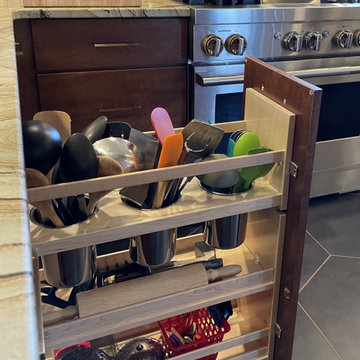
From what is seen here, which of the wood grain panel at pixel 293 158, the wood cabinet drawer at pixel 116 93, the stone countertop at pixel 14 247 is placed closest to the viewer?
the stone countertop at pixel 14 247

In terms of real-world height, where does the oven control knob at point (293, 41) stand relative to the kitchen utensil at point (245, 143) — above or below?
above

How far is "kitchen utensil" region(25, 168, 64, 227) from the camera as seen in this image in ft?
2.45

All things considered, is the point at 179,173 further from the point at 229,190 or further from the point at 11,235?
the point at 11,235

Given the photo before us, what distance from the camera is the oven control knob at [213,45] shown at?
1.53 m

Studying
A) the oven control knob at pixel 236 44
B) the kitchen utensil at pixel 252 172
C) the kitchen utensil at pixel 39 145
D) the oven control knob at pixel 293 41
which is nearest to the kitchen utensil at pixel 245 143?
the kitchen utensil at pixel 252 172

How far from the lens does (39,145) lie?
2.43 feet

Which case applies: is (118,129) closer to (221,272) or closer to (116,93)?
(221,272)

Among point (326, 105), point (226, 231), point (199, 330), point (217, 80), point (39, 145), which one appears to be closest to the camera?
point (39, 145)

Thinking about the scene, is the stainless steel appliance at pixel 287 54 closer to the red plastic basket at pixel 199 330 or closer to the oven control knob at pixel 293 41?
the oven control knob at pixel 293 41

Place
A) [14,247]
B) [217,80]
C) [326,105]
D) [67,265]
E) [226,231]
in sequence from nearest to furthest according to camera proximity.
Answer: [14,247] → [67,265] → [226,231] → [217,80] → [326,105]

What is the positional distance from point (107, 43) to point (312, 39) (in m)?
0.76

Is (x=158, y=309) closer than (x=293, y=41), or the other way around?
(x=158, y=309)

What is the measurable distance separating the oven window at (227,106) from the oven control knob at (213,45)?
Answer: 159mm

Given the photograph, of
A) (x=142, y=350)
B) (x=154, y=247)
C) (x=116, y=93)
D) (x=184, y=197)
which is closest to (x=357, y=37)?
(x=116, y=93)
